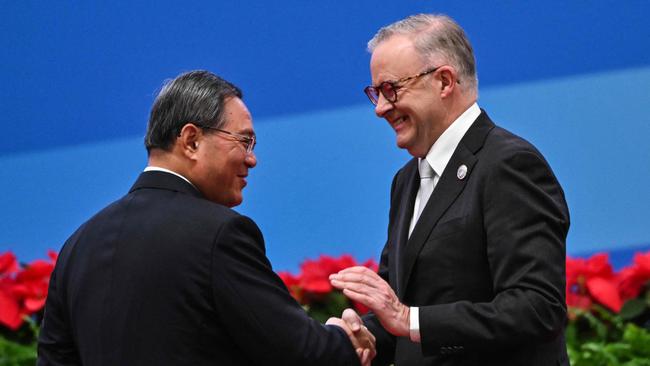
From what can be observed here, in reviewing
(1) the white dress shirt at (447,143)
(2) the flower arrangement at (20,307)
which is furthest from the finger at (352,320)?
(2) the flower arrangement at (20,307)

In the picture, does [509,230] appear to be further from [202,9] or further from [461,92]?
[202,9]

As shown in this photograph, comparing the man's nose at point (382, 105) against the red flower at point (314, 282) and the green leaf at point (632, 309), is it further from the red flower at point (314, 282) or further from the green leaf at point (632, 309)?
the green leaf at point (632, 309)

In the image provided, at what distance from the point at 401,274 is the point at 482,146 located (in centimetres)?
30

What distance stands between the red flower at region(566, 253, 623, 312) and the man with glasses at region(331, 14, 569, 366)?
710 mm

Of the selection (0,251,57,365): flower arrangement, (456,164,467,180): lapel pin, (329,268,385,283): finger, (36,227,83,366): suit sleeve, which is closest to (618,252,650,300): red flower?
(456,164,467,180): lapel pin

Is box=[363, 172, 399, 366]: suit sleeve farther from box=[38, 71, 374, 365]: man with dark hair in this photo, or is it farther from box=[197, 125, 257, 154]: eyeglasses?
box=[197, 125, 257, 154]: eyeglasses

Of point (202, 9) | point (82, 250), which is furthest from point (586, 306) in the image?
point (202, 9)

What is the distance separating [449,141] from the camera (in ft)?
7.73

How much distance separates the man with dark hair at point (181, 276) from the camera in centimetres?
214

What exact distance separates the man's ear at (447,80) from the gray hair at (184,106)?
0.45 meters

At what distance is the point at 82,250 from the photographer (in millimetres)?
A: 2264

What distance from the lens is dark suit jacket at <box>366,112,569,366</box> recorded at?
82.4 inches

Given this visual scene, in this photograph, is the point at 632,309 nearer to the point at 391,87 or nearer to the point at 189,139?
the point at 391,87

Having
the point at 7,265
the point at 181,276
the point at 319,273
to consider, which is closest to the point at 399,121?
the point at 181,276
